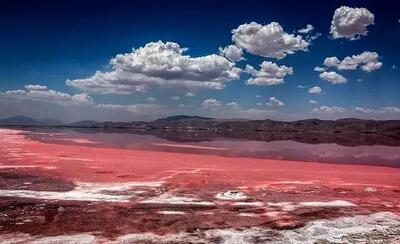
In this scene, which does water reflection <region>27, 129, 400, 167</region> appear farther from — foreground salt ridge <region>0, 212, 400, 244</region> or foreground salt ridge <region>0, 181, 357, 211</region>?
foreground salt ridge <region>0, 212, 400, 244</region>

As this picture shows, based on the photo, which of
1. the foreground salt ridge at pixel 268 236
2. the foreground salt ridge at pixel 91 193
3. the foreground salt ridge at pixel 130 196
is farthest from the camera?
the foreground salt ridge at pixel 91 193

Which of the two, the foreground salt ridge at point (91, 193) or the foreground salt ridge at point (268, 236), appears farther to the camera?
the foreground salt ridge at point (91, 193)

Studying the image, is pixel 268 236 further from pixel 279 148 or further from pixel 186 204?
pixel 279 148

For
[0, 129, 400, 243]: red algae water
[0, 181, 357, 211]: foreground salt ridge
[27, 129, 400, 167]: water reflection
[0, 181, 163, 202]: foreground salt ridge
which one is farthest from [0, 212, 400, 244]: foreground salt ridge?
[27, 129, 400, 167]: water reflection

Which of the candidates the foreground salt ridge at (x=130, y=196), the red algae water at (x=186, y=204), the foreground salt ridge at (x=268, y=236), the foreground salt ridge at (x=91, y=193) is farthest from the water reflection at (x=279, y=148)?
the foreground salt ridge at (x=268, y=236)

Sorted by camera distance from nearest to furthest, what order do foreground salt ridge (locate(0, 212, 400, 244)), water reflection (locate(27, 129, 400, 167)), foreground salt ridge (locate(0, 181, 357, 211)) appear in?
foreground salt ridge (locate(0, 212, 400, 244)) < foreground salt ridge (locate(0, 181, 357, 211)) < water reflection (locate(27, 129, 400, 167))

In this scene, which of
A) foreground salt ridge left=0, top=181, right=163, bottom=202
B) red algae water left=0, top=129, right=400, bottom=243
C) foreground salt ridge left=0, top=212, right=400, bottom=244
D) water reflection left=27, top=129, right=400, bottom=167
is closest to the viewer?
foreground salt ridge left=0, top=212, right=400, bottom=244

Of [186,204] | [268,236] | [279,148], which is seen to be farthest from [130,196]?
[279,148]

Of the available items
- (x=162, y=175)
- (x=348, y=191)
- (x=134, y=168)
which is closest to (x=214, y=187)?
(x=162, y=175)

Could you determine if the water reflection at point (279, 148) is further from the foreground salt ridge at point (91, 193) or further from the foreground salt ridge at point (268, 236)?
the foreground salt ridge at point (268, 236)

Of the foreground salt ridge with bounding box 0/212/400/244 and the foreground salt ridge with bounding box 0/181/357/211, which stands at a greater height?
the foreground salt ridge with bounding box 0/181/357/211
